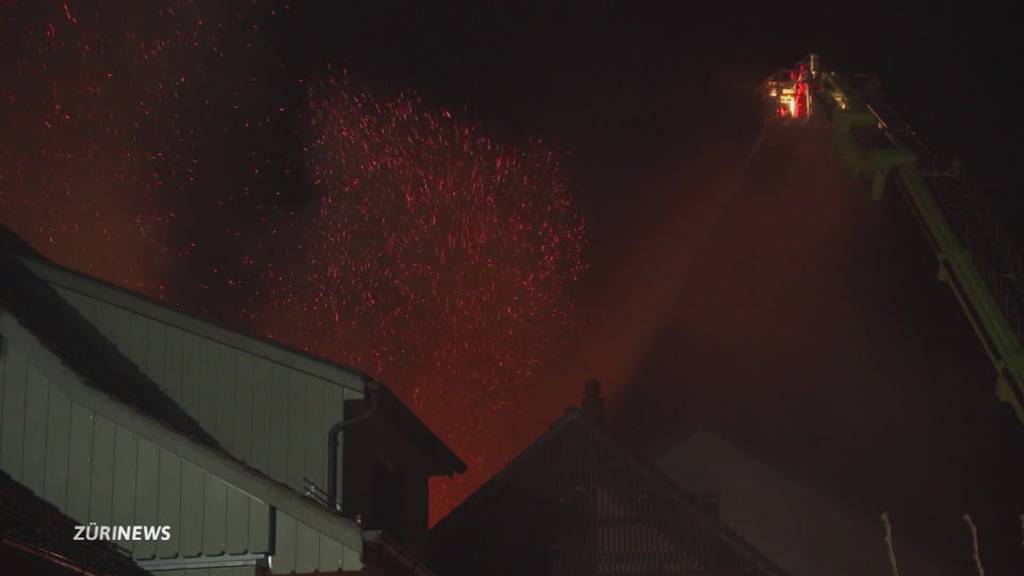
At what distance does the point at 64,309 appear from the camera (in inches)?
765

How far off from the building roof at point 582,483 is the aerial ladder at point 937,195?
782cm

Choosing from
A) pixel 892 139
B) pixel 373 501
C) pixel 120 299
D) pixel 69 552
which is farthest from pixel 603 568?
pixel 69 552

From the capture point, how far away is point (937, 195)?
21.1 metres

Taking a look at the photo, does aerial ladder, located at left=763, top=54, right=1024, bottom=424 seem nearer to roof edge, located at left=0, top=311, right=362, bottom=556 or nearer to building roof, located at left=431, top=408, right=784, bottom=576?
building roof, located at left=431, top=408, right=784, bottom=576

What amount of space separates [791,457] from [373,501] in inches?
881

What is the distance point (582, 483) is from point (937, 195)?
33.0 ft

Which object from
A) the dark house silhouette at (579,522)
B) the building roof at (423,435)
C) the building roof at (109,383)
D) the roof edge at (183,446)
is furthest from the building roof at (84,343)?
the dark house silhouette at (579,522)

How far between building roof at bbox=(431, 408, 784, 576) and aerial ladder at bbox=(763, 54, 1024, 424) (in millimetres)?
7819

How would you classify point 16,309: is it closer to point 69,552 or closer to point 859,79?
point 69,552

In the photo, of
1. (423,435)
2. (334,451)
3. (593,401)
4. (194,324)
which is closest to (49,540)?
(334,451)

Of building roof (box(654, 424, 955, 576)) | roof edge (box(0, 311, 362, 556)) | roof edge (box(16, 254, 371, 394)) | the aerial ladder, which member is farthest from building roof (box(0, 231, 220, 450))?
building roof (box(654, 424, 955, 576))

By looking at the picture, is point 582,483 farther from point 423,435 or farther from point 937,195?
point 937,195

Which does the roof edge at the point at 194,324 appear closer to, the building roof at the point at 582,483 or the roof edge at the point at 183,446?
the roof edge at the point at 183,446

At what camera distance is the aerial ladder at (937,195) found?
20.0 meters
